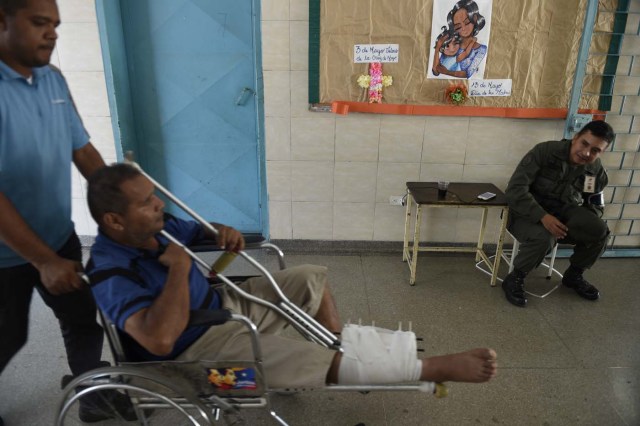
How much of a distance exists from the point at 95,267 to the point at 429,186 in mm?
2134

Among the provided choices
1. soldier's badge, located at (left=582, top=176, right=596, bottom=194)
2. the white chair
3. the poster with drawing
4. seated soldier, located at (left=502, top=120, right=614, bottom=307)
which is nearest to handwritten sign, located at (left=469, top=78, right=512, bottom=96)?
the poster with drawing

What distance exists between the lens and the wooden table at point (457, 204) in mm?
2613

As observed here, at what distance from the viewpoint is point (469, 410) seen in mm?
1824

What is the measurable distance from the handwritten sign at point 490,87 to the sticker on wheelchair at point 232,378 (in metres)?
2.30

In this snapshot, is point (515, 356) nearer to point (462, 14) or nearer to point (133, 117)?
point (462, 14)

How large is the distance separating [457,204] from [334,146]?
897mm

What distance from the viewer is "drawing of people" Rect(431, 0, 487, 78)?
2664 mm

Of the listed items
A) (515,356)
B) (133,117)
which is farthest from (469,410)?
(133,117)

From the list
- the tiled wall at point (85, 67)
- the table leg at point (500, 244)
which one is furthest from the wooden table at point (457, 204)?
the tiled wall at point (85, 67)

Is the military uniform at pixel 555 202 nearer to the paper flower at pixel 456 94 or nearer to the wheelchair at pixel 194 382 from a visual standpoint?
the paper flower at pixel 456 94

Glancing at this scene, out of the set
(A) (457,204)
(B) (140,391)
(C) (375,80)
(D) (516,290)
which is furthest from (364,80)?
(B) (140,391)

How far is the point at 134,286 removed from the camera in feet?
4.02

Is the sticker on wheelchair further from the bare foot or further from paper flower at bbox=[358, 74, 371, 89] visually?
paper flower at bbox=[358, 74, 371, 89]

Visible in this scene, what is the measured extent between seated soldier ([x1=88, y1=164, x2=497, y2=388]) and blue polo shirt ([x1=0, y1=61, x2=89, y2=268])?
1.09 feet
